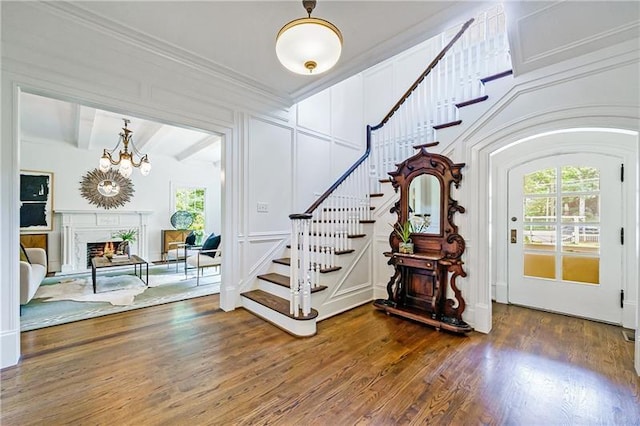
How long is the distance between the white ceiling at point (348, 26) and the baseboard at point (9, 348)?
8.78 ft

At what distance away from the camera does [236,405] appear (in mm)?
1700

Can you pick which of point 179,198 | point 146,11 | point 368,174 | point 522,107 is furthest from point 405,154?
point 179,198

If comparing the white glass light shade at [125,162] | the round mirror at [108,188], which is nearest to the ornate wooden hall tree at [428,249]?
the white glass light shade at [125,162]

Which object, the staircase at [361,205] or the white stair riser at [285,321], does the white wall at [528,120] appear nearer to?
the staircase at [361,205]

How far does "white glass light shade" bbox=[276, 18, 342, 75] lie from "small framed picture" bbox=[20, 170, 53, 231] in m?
6.58

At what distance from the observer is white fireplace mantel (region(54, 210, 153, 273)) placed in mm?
5758

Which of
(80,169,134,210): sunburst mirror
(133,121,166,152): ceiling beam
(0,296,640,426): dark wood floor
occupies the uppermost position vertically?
(133,121,166,152): ceiling beam

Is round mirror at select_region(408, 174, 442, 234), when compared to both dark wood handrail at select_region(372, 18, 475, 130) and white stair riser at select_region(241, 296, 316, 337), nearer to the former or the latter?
→ dark wood handrail at select_region(372, 18, 475, 130)

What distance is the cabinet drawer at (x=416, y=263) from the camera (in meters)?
2.94

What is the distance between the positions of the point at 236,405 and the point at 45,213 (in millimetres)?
6653

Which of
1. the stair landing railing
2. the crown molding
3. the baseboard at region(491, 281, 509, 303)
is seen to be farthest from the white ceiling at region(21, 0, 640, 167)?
the baseboard at region(491, 281, 509, 303)

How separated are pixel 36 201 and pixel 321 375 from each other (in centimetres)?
697

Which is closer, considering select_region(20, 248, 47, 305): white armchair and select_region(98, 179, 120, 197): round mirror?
select_region(20, 248, 47, 305): white armchair

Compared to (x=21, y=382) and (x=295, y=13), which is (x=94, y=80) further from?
(x=21, y=382)
